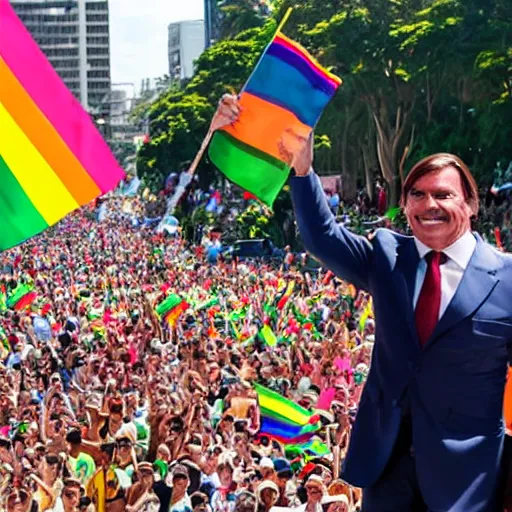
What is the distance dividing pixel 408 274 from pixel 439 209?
0.63ft

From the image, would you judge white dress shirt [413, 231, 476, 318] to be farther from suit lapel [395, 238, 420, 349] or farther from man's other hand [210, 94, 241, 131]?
man's other hand [210, 94, 241, 131]

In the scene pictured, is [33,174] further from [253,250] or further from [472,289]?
[253,250]

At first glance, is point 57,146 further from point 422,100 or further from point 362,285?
point 422,100

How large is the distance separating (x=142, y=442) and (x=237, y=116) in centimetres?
651

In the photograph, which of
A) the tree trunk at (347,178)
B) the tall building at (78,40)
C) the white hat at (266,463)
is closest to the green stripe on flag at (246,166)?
the white hat at (266,463)

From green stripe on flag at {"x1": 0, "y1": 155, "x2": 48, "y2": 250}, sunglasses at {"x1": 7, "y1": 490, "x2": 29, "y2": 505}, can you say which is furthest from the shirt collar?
sunglasses at {"x1": 7, "y1": 490, "x2": 29, "y2": 505}

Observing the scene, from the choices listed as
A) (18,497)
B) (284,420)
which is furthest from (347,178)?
(18,497)

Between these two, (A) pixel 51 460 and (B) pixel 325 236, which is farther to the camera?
(A) pixel 51 460

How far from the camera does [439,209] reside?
3359mm

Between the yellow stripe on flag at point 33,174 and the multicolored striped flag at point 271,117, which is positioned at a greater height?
the multicolored striped flag at point 271,117

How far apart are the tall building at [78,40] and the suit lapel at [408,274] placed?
15027 centimetres

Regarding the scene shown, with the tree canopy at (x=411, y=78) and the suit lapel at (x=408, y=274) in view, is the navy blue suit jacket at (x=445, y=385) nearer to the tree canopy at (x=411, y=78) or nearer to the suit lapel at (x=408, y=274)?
the suit lapel at (x=408, y=274)

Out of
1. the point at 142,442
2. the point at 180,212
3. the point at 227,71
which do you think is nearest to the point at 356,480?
the point at 142,442

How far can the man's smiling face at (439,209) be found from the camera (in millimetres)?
3365
